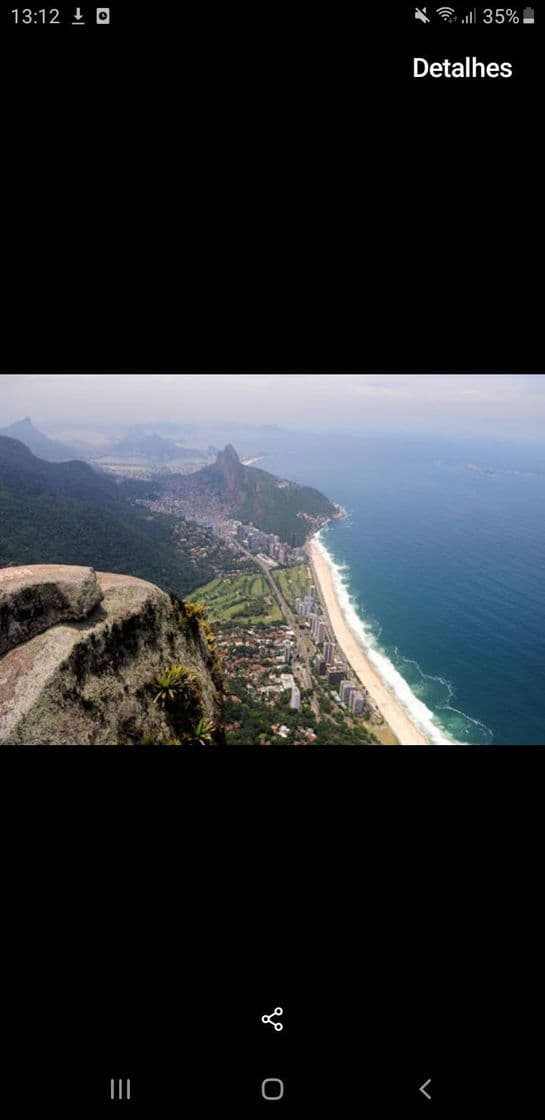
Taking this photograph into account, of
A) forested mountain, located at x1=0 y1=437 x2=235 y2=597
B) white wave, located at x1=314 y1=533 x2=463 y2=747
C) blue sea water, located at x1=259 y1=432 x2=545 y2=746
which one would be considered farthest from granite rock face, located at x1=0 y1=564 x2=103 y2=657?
blue sea water, located at x1=259 y1=432 x2=545 y2=746

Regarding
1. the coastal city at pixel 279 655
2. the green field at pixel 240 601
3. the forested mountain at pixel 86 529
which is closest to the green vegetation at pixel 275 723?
the coastal city at pixel 279 655

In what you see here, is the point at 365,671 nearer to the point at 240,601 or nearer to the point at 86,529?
the point at 240,601

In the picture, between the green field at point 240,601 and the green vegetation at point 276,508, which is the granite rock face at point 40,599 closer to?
the green field at point 240,601

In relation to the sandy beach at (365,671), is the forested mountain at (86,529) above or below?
above

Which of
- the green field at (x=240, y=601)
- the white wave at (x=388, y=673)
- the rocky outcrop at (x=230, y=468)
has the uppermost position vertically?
the rocky outcrop at (x=230, y=468)
